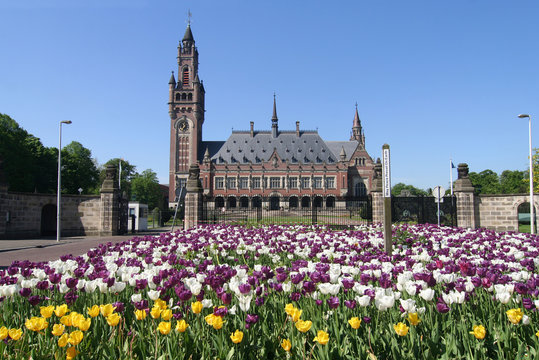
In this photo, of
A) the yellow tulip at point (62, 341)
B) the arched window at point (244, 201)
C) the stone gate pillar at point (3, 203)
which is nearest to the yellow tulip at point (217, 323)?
the yellow tulip at point (62, 341)

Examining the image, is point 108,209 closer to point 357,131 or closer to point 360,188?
point 360,188

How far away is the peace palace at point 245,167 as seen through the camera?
2771 inches

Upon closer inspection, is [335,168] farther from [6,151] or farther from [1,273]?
[1,273]

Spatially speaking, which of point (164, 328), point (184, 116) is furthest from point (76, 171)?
point (164, 328)

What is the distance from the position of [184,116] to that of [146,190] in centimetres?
1968

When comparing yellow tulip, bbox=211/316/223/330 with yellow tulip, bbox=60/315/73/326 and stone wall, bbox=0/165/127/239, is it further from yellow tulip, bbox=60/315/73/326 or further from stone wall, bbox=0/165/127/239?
stone wall, bbox=0/165/127/239

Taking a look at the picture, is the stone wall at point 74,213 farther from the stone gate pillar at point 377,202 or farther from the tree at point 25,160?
the tree at point 25,160

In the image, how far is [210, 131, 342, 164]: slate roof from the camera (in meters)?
72.4

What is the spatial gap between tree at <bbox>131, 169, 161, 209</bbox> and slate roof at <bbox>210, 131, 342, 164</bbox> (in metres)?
16.8

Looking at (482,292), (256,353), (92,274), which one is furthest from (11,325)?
(482,292)

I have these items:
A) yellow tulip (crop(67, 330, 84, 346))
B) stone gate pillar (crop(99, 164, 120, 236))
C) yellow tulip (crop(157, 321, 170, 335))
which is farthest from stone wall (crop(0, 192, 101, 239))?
yellow tulip (crop(157, 321, 170, 335))

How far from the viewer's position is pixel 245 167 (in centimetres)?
7112

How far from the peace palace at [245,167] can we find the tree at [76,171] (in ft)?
48.6

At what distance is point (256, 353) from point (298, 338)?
13.0 inches
